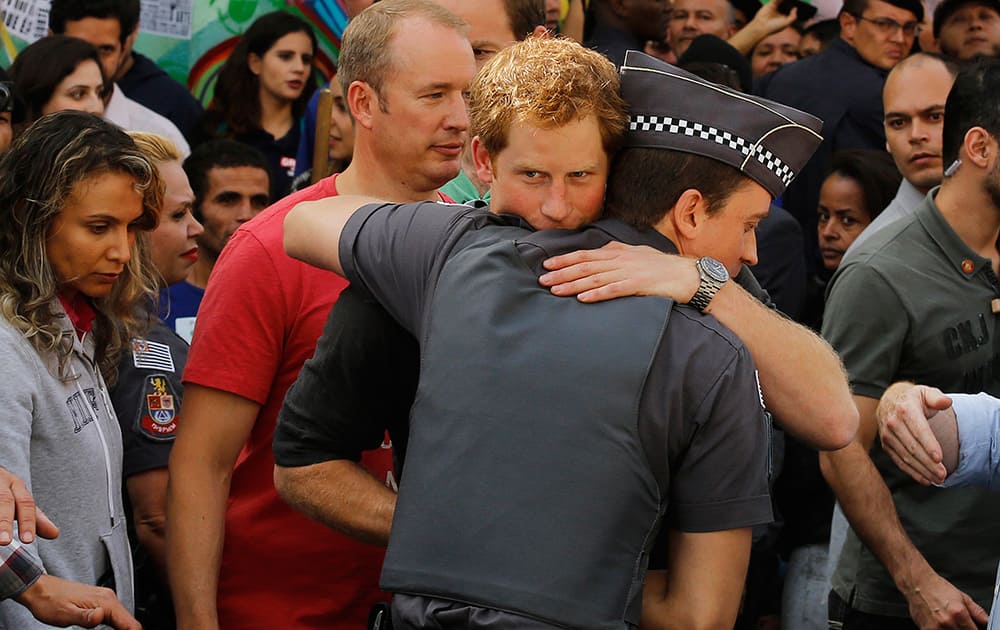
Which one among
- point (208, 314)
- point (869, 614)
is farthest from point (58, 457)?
point (869, 614)

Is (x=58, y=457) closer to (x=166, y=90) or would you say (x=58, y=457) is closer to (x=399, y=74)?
(x=399, y=74)

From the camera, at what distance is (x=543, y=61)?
2.33 m

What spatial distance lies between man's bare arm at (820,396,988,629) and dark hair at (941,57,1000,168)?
90cm

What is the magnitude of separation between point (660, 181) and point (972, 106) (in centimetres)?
214

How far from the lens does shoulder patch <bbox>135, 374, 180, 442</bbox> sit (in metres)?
3.41

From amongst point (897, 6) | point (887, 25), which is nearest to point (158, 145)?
point (887, 25)

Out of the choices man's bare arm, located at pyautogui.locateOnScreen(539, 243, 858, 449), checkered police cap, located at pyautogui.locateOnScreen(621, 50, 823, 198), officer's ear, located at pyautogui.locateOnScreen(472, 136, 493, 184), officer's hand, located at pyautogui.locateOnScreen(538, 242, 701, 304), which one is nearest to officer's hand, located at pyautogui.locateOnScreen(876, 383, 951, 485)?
man's bare arm, located at pyautogui.locateOnScreen(539, 243, 858, 449)

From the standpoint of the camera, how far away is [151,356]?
354 cm

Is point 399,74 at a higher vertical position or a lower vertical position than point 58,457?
higher

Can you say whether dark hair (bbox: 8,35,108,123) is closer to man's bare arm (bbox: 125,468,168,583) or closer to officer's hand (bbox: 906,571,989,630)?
man's bare arm (bbox: 125,468,168,583)

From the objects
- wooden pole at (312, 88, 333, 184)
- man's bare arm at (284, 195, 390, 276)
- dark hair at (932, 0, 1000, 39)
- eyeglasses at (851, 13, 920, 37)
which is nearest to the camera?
man's bare arm at (284, 195, 390, 276)

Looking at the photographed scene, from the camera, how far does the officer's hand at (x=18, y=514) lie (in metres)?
2.41

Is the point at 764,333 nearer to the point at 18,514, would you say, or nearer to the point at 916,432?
the point at 916,432

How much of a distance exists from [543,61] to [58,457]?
1.36 metres
